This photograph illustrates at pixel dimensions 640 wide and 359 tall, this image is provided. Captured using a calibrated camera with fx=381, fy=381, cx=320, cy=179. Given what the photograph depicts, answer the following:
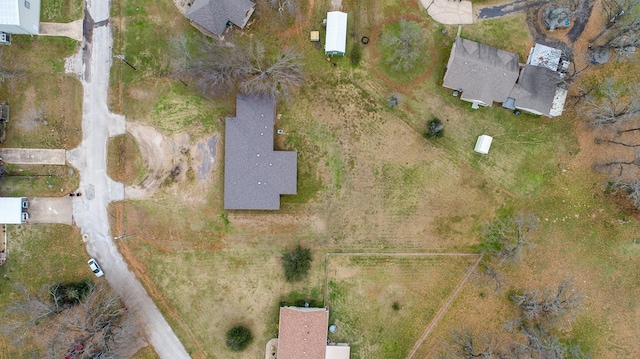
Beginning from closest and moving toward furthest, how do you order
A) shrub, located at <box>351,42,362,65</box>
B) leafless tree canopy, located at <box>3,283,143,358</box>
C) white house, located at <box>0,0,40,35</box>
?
1. white house, located at <box>0,0,40,35</box>
2. leafless tree canopy, located at <box>3,283,143,358</box>
3. shrub, located at <box>351,42,362,65</box>

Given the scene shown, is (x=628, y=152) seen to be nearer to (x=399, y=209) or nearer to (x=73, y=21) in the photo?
(x=399, y=209)

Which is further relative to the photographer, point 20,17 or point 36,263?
point 36,263

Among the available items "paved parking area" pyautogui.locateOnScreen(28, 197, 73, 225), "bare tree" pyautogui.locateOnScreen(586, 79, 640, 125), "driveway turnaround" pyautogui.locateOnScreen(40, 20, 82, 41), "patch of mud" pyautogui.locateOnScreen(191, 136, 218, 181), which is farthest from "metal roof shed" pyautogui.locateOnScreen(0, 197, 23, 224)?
"bare tree" pyautogui.locateOnScreen(586, 79, 640, 125)

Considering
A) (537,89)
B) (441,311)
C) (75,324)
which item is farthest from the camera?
(441,311)

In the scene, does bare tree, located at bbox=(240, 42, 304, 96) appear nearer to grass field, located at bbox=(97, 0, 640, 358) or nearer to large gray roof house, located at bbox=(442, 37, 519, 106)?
grass field, located at bbox=(97, 0, 640, 358)

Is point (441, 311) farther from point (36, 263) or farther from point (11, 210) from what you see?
point (11, 210)

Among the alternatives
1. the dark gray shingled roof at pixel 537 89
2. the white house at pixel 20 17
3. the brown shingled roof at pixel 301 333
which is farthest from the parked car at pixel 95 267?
the dark gray shingled roof at pixel 537 89

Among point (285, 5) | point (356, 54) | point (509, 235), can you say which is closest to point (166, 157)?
point (285, 5)
